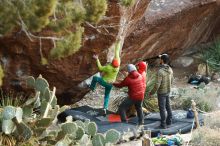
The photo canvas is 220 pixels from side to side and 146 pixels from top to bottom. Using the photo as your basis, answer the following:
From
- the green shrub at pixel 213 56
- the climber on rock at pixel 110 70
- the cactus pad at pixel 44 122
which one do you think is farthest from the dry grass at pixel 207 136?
the green shrub at pixel 213 56

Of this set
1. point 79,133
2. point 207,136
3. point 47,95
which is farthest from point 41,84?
point 207,136

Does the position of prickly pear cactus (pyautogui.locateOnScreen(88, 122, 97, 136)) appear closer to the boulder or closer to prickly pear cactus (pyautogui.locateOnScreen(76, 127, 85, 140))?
prickly pear cactus (pyautogui.locateOnScreen(76, 127, 85, 140))

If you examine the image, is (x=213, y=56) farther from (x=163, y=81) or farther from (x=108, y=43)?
(x=163, y=81)

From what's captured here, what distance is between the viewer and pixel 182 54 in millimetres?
19688

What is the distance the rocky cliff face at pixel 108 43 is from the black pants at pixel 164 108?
1.82 metres

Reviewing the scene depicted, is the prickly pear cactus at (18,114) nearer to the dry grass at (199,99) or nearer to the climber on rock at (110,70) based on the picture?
the climber on rock at (110,70)

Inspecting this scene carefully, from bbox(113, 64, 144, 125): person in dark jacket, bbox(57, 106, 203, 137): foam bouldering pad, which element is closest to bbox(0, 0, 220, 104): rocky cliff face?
bbox(57, 106, 203, 137): foam bouldering pad

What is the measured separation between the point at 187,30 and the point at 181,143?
7.66 meters

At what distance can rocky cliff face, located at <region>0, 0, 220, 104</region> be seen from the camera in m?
11.8

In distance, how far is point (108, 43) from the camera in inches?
494

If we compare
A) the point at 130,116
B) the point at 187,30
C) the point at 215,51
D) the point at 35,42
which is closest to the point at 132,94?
the point at 130,116

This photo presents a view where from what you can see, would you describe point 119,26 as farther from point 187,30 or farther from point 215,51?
point 215,51

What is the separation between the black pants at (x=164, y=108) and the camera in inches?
460

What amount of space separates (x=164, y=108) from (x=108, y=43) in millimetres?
1987
